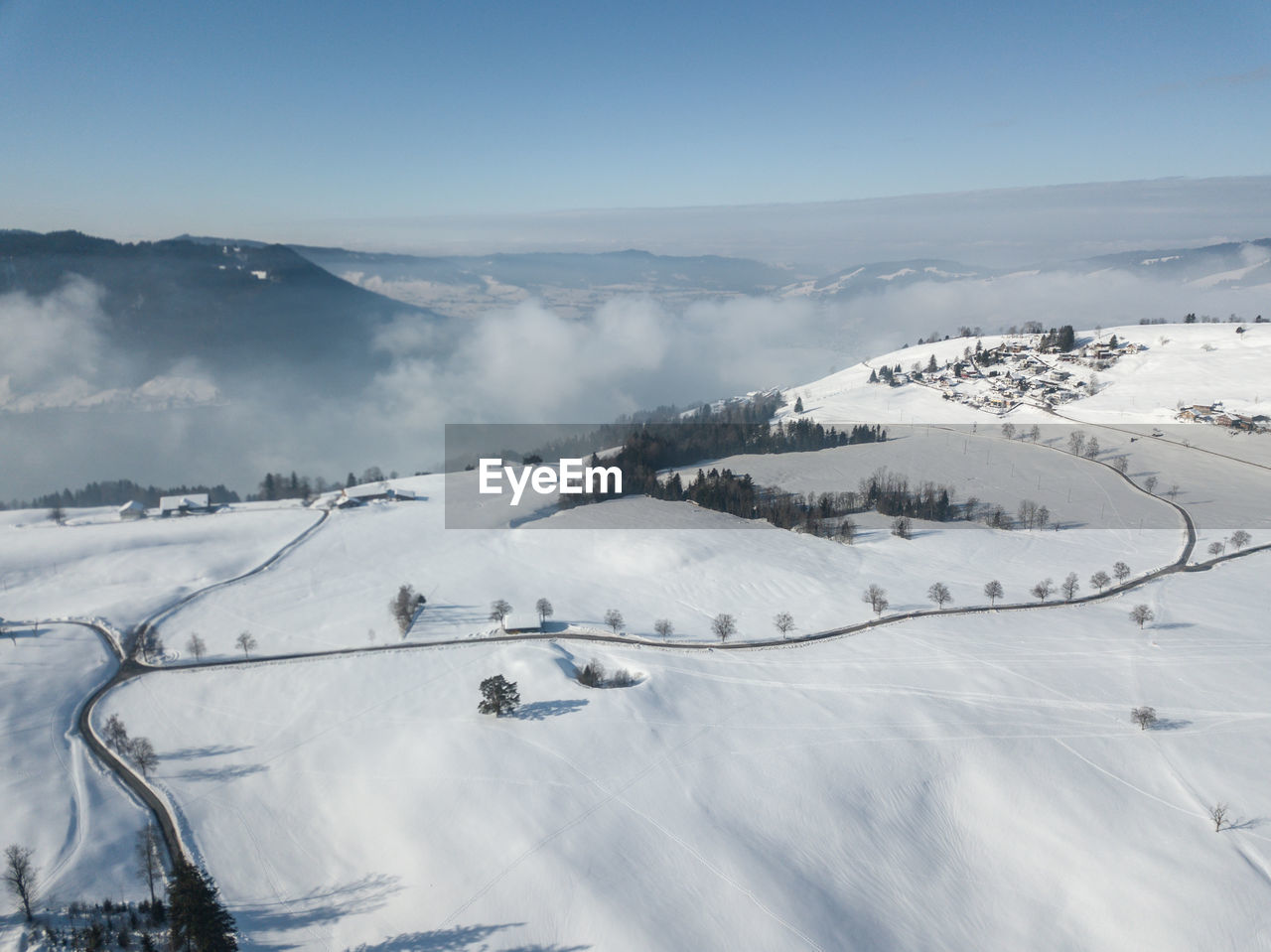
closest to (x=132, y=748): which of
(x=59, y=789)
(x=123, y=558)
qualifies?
(x=59, y=789)

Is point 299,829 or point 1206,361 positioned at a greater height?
point 1206,361

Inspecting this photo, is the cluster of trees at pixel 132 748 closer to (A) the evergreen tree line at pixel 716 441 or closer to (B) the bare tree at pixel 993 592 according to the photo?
(B) the bare tree at pixel 993 592

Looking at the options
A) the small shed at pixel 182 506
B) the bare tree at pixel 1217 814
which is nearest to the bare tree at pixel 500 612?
the bare tree at pixel 1217 814

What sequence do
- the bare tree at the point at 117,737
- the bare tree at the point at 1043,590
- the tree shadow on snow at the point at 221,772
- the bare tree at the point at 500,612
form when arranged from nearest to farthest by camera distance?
the tree shadow on snow at the point at 221,772, the bare tree at the point at 117,737, the bare tree at the point at 500,612, the bare tree at the point at 1043,590

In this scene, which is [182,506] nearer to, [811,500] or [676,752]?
[676,752]

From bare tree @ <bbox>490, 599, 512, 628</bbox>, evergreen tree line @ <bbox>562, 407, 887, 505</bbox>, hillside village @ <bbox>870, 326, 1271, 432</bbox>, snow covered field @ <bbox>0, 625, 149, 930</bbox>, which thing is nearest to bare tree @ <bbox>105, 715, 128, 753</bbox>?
snow covered field @ <bbox>0, 625, 149, 930</bbox>

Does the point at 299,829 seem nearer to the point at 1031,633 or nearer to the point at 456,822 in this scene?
the point at 456,822

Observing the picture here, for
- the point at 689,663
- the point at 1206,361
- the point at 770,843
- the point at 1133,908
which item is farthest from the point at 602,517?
the point at 1206,361
